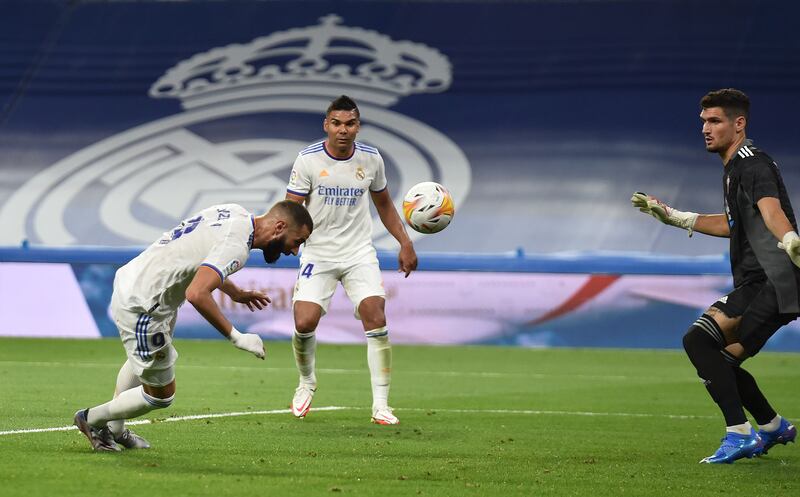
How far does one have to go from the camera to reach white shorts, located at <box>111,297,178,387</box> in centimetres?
702

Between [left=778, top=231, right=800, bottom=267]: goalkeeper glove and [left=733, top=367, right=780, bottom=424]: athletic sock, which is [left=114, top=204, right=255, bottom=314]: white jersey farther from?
[left=733, top=367, right=780, bottom=424]: athletic sock

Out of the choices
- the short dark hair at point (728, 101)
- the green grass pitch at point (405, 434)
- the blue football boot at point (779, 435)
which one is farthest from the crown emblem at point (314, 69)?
the blue football boot at point (779, 435)

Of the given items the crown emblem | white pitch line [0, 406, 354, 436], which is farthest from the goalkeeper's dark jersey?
the crown emblem

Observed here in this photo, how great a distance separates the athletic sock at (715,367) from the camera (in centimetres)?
765

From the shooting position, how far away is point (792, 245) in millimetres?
7121

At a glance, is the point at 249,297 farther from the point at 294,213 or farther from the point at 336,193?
the point at 336,193

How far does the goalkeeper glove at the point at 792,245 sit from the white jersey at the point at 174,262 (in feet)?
9.24

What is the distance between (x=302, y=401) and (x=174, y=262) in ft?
9.68

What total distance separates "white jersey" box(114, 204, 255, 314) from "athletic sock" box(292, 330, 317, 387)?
9.71 feet

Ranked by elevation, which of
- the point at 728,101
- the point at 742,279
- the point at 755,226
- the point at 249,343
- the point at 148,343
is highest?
the point at 728,101

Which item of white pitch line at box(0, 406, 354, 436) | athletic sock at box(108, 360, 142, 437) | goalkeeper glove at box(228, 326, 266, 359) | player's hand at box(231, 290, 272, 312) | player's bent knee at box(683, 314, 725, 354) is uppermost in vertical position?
player's bent knee at box(683, 314, 725, 354)

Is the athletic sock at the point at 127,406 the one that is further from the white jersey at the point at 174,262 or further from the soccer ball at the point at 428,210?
the soccer ball at the point at 428,210

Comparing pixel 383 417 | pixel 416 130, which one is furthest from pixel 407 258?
pixel 416 130

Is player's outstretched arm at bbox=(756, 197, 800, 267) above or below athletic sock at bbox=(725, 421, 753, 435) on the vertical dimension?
above
